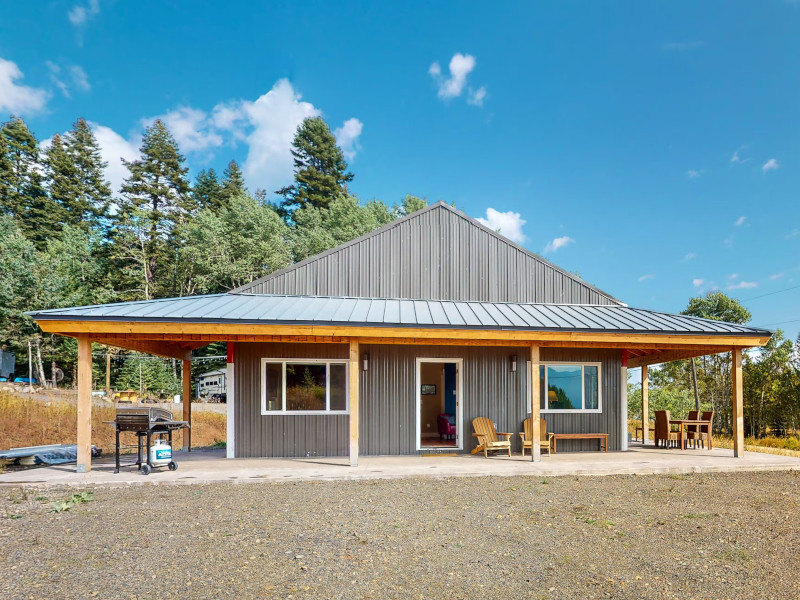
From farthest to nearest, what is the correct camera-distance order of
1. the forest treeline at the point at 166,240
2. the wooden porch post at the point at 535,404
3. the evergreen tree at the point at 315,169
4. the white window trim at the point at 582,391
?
the evergreen tree at the point at 315,169
the forest treeline at the point at 166,240
the white window trim at the point at 582,391
the wooden porch post at the point at 535,404

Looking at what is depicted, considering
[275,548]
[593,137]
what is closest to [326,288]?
[275,548]

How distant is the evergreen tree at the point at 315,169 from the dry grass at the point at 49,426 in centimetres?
2087

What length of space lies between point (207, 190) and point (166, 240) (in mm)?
6840

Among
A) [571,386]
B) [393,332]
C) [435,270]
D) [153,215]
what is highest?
[153,215]

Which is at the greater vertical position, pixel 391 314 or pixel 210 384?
pixel 391 314

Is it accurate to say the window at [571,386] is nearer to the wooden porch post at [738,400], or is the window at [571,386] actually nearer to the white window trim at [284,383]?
the wooden porch post at [738,400]

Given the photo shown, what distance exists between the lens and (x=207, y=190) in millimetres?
36781

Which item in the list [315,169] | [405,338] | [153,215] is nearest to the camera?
[405,338]

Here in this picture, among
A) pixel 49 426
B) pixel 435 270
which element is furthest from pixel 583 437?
pixel 49 426

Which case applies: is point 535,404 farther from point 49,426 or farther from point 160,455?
point 49,426

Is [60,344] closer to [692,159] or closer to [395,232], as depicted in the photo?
[395,232]

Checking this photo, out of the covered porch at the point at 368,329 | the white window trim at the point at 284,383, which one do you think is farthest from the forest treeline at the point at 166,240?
the white window trim at the point at 284,383

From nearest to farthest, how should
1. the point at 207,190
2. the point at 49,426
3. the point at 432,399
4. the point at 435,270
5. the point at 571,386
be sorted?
the point at 571,386, the point at 435,270, the point at 432,399, the point at 49,426, the point at 207,190

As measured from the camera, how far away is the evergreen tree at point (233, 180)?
36.5m
